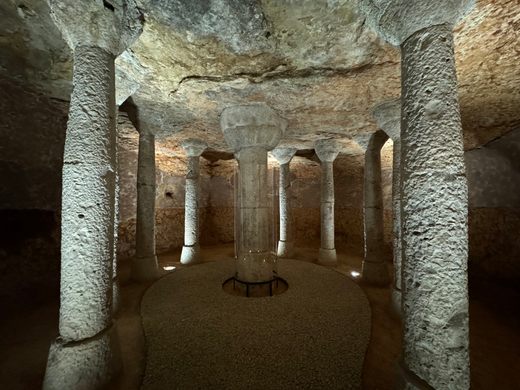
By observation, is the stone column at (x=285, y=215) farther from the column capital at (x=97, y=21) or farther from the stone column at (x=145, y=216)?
the column capital at (x=97, y=21)

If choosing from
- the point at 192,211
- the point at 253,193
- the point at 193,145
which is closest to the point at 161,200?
the point at 192,211

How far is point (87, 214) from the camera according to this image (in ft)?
7.25

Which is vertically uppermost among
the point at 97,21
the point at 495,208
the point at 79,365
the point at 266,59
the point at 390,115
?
the point at 266,59

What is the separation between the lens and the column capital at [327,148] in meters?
7.00

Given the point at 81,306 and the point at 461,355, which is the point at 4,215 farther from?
the point at 461,355

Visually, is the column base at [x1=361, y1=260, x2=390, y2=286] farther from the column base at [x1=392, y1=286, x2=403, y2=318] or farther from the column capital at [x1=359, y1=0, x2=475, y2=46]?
the column capital at [x1=359, y1=0, x2=475, y2=46]

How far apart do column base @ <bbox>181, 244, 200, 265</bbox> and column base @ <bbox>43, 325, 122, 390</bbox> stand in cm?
491

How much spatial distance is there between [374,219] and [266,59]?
14.2 ft

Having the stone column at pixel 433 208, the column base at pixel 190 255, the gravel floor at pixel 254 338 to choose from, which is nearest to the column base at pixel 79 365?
the gravel floor at pixel 254 338

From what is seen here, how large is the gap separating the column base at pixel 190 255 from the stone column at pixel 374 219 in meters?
4.53

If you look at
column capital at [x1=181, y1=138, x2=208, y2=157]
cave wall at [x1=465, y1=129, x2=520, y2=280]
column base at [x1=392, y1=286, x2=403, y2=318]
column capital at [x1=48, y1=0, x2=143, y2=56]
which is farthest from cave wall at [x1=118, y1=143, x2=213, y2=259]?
cave wall at [x1=465, y1=129, x2=520, y2=280]

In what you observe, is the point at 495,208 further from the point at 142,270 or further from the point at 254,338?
the point at 142,270

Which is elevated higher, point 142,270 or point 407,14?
point 407,14

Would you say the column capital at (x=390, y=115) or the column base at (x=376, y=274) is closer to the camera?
the column capital at (x=390, y=115)
